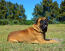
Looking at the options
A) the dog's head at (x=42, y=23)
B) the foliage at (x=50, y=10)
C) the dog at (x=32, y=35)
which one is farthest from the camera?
the foliage at (x=50, y=10)

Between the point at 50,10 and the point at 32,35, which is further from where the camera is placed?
the point at 50,10

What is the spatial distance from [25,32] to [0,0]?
4918 cm

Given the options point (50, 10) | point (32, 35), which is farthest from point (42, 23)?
point (50, 10)

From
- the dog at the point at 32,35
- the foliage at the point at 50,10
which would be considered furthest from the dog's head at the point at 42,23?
the foliage at the point at 50,10

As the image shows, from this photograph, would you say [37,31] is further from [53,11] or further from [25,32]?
[53,11]

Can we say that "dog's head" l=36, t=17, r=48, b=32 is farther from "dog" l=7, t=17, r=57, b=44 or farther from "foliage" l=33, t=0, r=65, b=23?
"foliage" l=33, t=0, r=65, b=23

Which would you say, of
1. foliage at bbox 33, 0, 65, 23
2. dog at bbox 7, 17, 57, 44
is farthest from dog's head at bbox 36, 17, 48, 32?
foliage at bbox 33, 0, 65, 23

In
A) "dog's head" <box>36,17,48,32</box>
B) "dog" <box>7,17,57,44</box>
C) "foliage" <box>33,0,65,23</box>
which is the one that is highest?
"foliage" <box>33,0,65,23</box>

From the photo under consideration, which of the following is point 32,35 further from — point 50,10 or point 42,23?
point 50,10

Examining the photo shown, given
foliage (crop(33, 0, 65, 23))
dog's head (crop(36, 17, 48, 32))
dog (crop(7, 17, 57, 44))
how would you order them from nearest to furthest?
dog's head (crop(36, 17, 48, 32)) → dog (crop(7, 17, 57, 44)) → foliage (crop(33, 0, 65, 23))

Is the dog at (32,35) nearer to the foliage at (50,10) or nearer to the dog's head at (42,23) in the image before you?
the dog's head at (42,23)

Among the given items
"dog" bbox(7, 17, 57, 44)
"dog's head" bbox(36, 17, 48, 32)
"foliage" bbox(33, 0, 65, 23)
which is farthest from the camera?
"foliage" bbox(33, 0, 65, 23)

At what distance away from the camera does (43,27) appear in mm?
6762

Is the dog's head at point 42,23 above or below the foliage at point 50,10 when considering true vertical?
below
